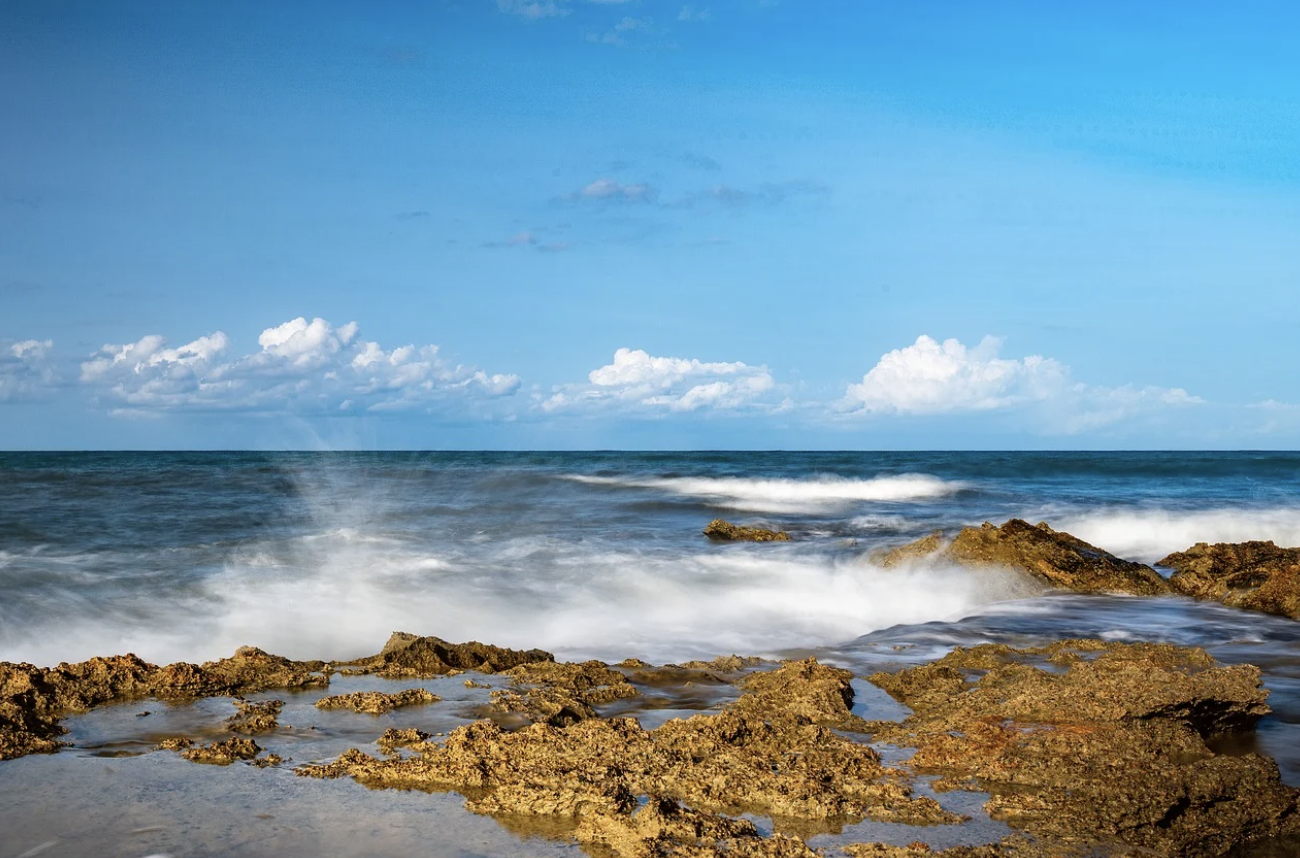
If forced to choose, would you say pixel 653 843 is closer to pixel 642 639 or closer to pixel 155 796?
pixel 155 796

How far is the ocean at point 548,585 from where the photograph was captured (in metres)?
7.59

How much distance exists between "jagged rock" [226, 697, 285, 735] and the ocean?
0.51 metres

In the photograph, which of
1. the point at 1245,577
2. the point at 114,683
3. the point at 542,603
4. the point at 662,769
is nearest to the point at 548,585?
the point at 542,603

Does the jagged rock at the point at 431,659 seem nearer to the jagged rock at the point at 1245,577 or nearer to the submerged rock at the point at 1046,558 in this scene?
the submerged rock at the point at 1046,558

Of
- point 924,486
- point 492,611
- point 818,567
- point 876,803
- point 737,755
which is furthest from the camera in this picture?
point 924,486

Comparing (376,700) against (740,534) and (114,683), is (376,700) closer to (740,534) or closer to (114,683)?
(114,683)

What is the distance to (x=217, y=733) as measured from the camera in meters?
4.35

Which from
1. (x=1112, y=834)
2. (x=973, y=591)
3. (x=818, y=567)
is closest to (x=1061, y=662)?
(x=1112, y=834)

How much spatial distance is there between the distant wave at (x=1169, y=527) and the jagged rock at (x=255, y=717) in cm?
1526

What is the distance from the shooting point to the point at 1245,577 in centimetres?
1008

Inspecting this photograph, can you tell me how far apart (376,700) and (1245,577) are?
29.0 ft

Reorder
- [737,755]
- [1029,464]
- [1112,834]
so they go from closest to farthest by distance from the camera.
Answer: [1112,834]
[737,755]
[1029,464]

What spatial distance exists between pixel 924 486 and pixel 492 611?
2799cm

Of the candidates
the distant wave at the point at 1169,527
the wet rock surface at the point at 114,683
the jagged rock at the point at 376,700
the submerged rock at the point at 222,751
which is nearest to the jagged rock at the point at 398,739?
the submerged rock at the point at 222,751
